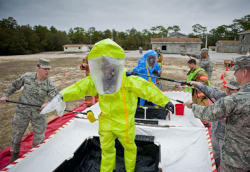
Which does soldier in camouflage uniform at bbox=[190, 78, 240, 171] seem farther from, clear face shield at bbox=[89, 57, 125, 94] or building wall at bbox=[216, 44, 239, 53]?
building wall at bbox=[216, 44, 239, 53]

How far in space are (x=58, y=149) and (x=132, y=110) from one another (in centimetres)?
207

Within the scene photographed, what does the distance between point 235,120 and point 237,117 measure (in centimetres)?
6

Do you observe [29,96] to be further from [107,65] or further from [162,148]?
[162,148]

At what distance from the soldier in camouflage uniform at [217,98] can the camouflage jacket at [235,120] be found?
2.05ft

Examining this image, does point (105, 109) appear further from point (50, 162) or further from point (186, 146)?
point (186, 146)

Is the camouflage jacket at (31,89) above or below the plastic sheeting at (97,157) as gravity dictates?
above

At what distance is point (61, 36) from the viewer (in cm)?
5478

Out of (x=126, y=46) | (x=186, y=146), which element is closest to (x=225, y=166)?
(x=186, y=146)

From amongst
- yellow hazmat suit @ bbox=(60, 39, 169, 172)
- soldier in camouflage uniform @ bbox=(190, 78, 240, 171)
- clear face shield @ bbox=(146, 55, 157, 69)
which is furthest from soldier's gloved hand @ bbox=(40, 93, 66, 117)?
clear face shield @ bbox=(146, 55, 157, 69)

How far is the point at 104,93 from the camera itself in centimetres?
214

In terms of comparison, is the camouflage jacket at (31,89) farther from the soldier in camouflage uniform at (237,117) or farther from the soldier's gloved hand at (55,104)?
the soldier in camouflage uniform at (237,117)

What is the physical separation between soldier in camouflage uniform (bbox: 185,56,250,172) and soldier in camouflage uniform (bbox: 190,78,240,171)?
2.06ft

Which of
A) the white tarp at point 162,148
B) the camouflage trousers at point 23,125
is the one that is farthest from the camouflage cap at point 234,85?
the camouflage trousers at point 23,125

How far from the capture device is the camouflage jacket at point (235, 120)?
5.10 feet
